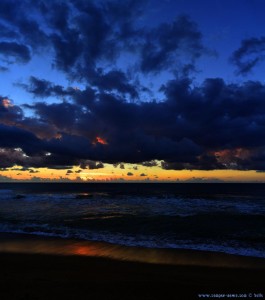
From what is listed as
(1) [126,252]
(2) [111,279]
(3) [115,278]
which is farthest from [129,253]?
(2) [111,279]

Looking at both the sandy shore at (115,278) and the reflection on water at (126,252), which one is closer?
the sandy shore at (115,278)

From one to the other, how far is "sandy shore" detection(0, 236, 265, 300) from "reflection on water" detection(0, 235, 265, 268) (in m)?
0.18

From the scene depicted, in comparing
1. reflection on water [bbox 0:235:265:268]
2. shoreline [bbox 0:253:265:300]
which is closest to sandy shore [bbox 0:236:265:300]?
shoreline [bbox 0:253:265:300]

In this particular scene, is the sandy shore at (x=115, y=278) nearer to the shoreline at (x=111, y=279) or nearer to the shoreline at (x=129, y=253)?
the shoreline at (x=111, y=279)

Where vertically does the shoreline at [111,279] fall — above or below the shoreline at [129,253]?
above

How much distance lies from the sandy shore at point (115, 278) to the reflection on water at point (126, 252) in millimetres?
175

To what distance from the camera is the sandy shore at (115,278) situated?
8.48 m

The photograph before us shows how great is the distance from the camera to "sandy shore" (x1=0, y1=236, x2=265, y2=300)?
8.48 metres

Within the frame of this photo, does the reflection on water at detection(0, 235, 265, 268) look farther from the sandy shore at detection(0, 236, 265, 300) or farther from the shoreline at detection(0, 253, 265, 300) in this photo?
the shoreline at detection(0, 253, 265, 300)

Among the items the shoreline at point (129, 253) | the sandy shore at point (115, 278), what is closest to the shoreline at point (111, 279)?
the sandy shore at point (115, 278)

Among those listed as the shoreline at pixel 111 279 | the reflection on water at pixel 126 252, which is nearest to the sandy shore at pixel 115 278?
the shoreline at pixel 111 279

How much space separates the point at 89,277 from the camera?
10125 millimetres

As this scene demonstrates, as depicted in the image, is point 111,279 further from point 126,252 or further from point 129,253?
point 126,252

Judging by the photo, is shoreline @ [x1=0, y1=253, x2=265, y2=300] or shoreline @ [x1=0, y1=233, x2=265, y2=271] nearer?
shoreline @ [x1=0, y1=253, x2=265, y2=300]
